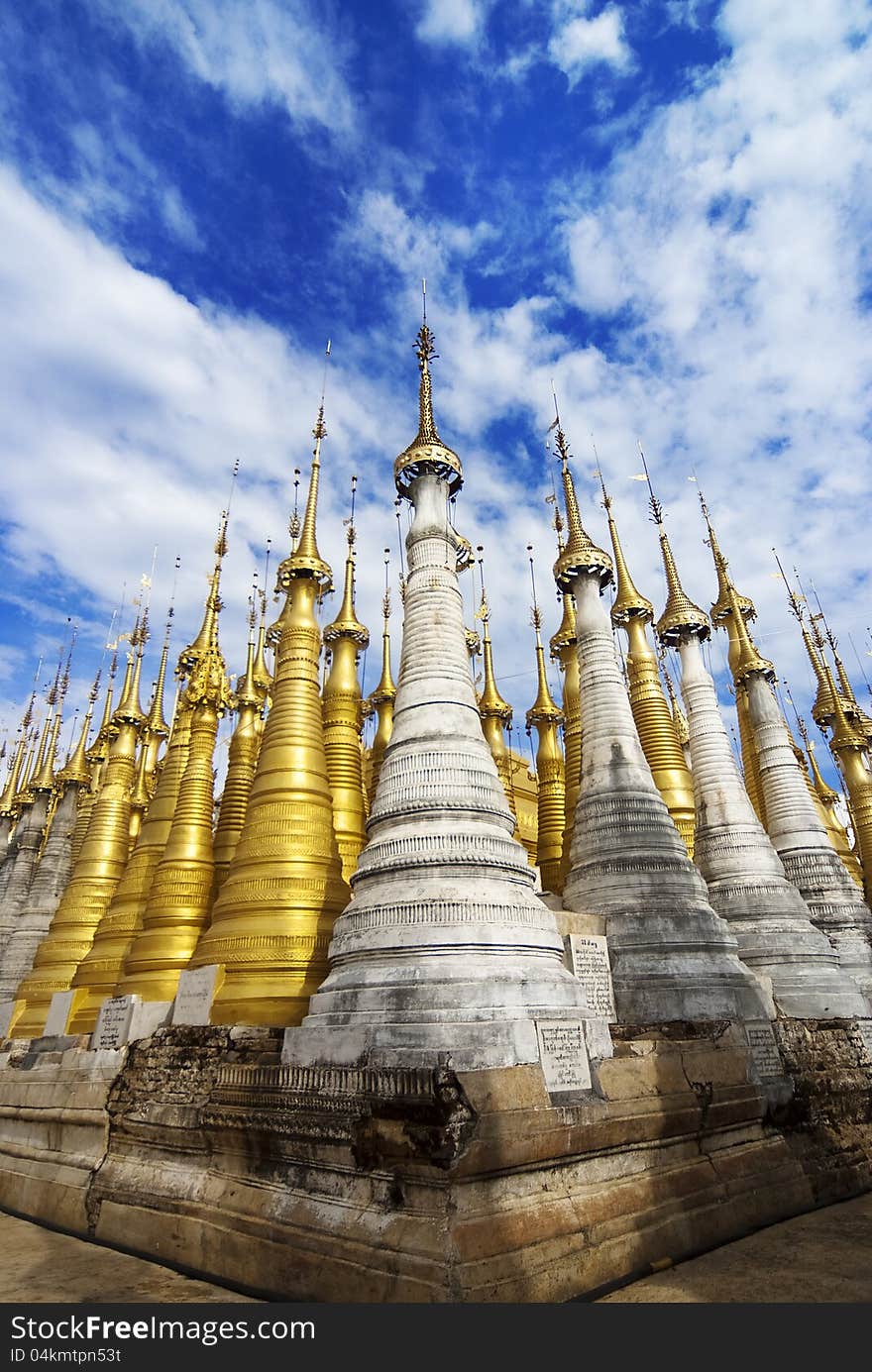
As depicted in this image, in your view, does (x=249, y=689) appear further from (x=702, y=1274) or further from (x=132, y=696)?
(x=702, y=1274)

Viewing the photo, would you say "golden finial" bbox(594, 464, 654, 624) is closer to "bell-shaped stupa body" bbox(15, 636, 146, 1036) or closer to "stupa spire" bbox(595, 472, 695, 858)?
"stupa spire" bbox(595, 472, 695, 858)

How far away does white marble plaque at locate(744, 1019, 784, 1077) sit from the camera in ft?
A: 33.3

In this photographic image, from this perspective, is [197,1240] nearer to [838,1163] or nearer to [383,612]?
[838,1163]

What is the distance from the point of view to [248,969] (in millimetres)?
10945

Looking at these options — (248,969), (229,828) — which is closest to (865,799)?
(229,828)

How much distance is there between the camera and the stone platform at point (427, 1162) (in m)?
5.89

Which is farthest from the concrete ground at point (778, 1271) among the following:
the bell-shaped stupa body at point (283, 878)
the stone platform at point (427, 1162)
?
the bell-shaped stupa body at point (283, 878)

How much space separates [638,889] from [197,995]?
6941 millimetres

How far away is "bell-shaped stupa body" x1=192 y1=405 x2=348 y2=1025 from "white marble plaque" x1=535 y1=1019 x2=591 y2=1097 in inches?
177

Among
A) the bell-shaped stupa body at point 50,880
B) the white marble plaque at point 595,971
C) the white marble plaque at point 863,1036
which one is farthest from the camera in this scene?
the bell-shaped stupa body at point 50,880

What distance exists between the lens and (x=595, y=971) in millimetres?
10422

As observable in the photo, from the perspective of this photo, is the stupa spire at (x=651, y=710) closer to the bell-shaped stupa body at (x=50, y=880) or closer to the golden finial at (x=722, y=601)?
the golden finial at (x=722, y=601)

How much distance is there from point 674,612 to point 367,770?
13648 mm

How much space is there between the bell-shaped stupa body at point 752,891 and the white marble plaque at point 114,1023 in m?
10.6
